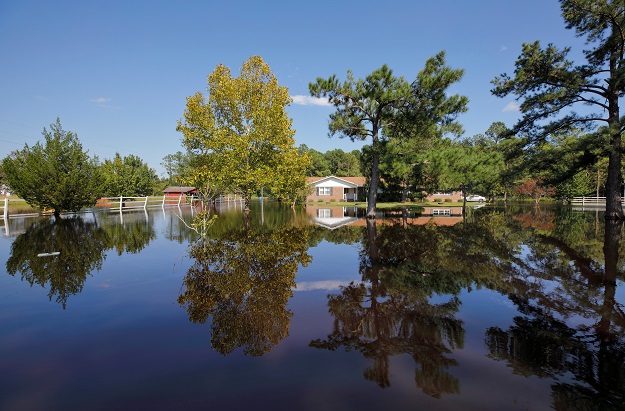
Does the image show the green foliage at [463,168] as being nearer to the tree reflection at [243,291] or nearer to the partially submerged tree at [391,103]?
the partially submerged tree at [391,103]

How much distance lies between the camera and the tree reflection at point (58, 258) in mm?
6441

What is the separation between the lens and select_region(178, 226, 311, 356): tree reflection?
402 centimetres

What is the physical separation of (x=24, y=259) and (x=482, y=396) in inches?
423

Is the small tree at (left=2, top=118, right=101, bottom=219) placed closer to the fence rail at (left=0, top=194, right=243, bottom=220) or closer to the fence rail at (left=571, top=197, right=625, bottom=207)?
the fence rail at (left=0, top=194, right=243, bottom=220)

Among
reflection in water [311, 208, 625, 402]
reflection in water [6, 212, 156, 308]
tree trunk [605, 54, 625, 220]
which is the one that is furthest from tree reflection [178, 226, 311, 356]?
tree trunk [605, 54, 625, 220]

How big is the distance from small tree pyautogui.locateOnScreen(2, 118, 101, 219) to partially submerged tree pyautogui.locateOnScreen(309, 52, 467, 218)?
16.4 meters

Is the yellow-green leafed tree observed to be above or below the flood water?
above

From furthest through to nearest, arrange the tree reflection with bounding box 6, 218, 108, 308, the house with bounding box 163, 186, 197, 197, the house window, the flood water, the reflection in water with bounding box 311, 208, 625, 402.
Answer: the house with bounding box 163, 186, 197, 197 → the house window → the tree reflection with bounding box 6, 218, 108, 308 → the reflection in water with bounding box 311, 208, 625, 402 → the flood water

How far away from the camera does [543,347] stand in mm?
3645

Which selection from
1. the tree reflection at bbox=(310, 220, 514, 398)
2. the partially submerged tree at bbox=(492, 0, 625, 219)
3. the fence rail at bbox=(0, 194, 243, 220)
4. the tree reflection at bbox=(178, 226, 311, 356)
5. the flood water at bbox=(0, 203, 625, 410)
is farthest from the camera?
the fence rail at bbox=(0, 194, 243, 220)

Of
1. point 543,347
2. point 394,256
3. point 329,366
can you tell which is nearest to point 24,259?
point 329,366

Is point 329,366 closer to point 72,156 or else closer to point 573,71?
point 573,71

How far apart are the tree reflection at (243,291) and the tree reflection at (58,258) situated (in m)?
2.29

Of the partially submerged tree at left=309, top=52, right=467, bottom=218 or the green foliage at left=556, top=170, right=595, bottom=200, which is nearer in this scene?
the partially submerged tree at left=309, top=52, right=467, bottom=218
